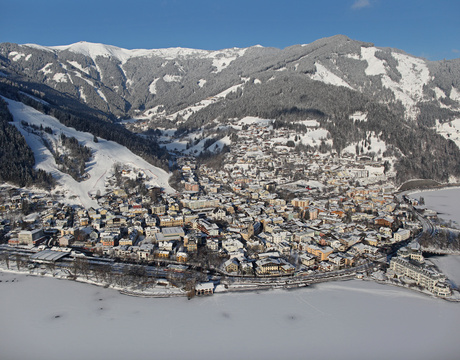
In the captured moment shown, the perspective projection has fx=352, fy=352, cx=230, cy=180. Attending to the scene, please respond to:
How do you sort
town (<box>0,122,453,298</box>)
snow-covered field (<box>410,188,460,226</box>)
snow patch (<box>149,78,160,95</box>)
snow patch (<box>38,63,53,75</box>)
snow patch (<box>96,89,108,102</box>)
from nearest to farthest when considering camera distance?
town (<box>0,122,453,298</box>) < snow-covered field (<box>410,188,460,226</box>) < snow patch (<box>38,63,53,75</box>) < snow patch (<box>96,89,108,102</box>) < snow patch (<box>149,78,160,95</box>)

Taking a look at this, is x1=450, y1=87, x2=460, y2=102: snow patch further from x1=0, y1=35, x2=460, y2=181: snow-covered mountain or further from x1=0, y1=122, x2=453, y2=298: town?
x1=0, y1=122, x2=453, y2=298: town

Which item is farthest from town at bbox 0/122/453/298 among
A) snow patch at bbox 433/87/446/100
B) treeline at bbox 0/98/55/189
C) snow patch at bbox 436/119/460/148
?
snow patch at bbox 433/87/446/100

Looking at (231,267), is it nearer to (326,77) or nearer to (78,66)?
(326,77)

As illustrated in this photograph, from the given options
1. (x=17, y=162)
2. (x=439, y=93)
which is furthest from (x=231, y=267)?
(x=439, y=93)

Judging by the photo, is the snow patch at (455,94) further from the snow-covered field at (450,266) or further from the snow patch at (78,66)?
the snow patch at (78,66)

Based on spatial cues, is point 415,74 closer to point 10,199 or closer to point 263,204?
point 263,204
